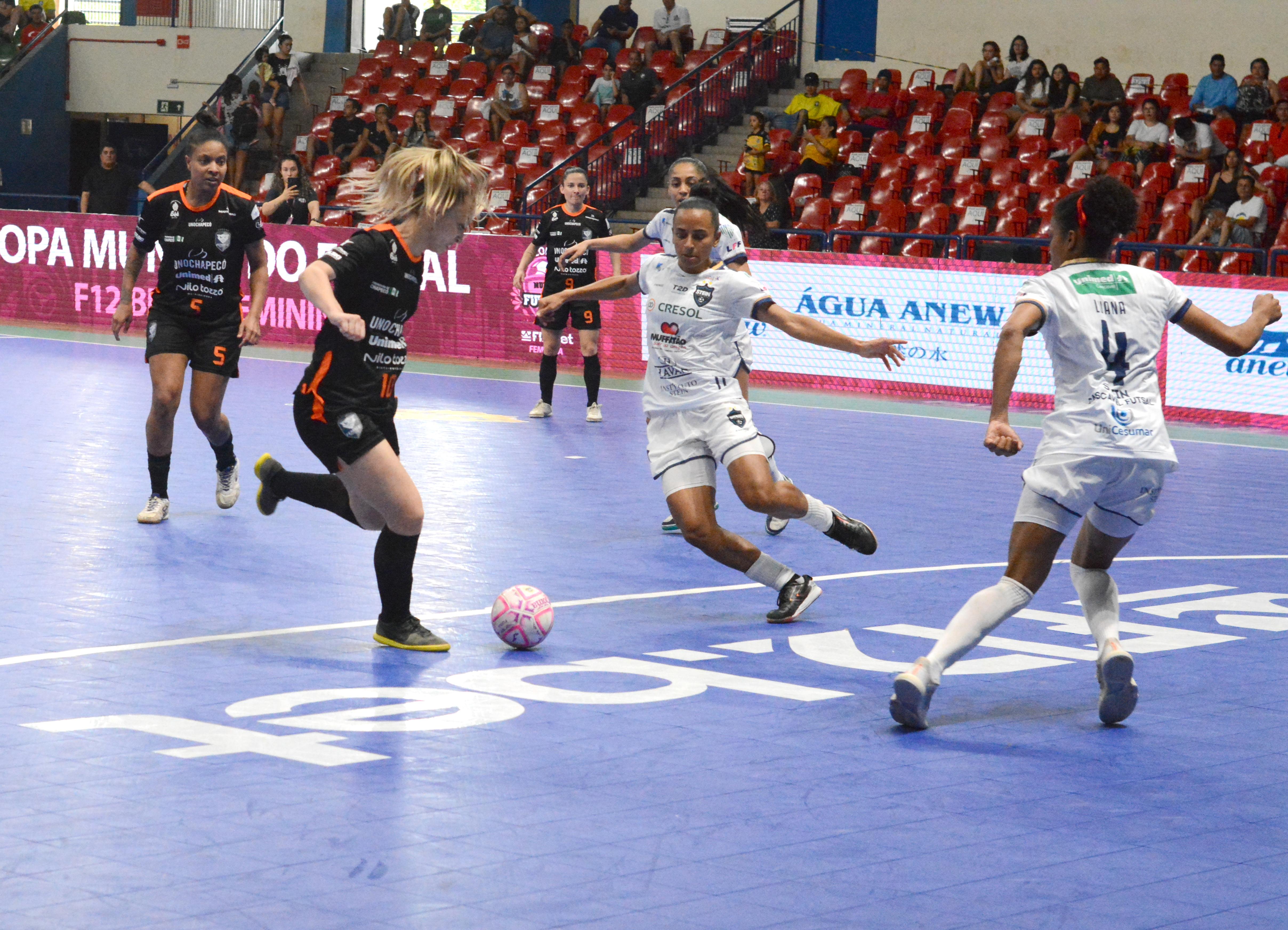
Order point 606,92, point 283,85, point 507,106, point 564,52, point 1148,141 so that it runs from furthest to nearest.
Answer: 1. point 283,85
2. point 564,52
3. point 507,106
4. point 606,92
5. point 1148,141

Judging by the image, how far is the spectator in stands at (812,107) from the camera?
80.3 ft

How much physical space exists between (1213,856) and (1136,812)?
1.26 ft

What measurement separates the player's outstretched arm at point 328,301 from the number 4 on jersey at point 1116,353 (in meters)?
2.54

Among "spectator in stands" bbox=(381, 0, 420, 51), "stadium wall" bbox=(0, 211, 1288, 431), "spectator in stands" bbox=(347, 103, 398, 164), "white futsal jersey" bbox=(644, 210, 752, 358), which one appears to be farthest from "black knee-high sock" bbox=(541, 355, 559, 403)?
→ "spectator in stands" bbox=(381, 0, 420, 51)

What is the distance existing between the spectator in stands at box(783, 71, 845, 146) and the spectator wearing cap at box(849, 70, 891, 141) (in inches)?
1.0

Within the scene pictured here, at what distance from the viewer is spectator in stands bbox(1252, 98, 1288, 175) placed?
19812 millimetres

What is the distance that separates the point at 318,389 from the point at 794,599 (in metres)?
2.28

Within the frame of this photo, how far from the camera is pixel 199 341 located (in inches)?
385

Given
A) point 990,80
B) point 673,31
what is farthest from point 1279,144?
point 673,31

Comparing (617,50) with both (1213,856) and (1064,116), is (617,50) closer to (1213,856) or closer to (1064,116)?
(1064,116)

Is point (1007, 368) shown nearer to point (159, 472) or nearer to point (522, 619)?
point (522, 619)

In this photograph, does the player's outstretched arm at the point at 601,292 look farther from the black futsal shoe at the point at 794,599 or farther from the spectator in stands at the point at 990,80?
the spectator in stands at the point at 990,80

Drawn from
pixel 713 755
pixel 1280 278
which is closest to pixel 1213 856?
pixel 713 755

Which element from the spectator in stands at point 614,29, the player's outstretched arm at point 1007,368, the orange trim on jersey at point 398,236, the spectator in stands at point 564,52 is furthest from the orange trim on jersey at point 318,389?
the spectator in stands at point 564,52
